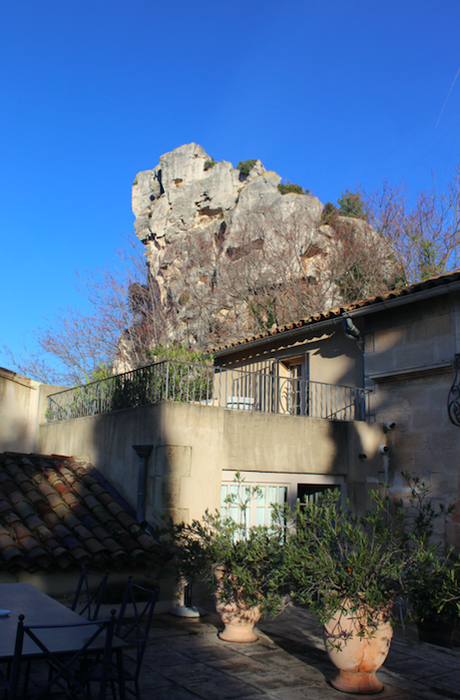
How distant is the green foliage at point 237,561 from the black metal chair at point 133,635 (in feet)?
2.09

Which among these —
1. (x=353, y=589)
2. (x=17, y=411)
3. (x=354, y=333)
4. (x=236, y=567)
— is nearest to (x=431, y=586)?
(x=353, y=589)

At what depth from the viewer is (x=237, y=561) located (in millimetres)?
5539

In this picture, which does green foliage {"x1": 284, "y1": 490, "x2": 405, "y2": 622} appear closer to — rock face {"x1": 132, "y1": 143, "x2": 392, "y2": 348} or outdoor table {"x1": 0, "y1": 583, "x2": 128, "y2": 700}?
outdoor table {"x1": 0, "y1": 583, "x2": 128, "y2": 700}

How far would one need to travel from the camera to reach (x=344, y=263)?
867 inches

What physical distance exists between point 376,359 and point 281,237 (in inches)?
654

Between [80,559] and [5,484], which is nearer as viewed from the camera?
[80,559]

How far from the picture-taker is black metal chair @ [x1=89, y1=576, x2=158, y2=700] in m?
3.66

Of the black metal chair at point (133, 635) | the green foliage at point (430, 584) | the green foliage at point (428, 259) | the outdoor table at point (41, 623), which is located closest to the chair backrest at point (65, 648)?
the outdoor table at point (41, 623)

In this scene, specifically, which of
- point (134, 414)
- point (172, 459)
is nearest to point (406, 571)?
point (172, 459)

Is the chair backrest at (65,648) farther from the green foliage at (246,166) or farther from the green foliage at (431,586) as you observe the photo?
the green foliage at (246,166)

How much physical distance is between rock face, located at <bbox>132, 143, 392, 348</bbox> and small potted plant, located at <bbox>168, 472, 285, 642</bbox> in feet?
53.6

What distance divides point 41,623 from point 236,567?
217 centimetres

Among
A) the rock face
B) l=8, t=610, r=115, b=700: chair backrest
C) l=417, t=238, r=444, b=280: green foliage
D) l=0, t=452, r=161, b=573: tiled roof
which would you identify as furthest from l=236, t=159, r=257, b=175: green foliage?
l=8, t=610, r=115, b=700: chair backrest

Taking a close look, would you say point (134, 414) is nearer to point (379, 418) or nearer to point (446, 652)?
point (379, 418)
